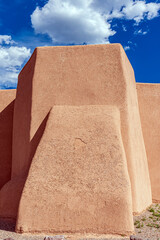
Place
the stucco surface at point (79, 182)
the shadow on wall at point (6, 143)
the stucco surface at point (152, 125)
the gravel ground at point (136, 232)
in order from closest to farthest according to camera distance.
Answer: the gravel ground at point (136, 232) < the stucco surface at point (79, 182) < the stucco surface at point (152, 125) < the shadow on wall at point (6, 143)

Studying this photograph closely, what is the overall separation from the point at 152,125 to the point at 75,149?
5254 millimetres

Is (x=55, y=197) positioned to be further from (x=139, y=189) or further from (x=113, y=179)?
(x=139, y=189)

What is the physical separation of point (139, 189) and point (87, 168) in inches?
90.7

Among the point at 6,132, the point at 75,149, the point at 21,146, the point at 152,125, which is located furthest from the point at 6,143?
the point at 152,125

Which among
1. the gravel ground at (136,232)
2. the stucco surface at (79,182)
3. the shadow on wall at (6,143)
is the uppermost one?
the shadow on wall at (6,143)

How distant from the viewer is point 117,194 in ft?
19.5

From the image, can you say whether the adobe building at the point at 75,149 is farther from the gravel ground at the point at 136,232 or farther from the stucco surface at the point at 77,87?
the gravel ground at the point at 136,232

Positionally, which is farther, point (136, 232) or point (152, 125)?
point (152, 125)

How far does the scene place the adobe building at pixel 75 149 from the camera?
592cm

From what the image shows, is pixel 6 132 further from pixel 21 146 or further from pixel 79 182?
pixel 79 182

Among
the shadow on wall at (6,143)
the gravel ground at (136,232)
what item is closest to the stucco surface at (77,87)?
the gravel ground at (136,232)

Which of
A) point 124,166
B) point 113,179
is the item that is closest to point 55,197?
point 113,179

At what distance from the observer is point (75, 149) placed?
6746 mm

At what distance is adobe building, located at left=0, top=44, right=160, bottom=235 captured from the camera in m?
5.92
